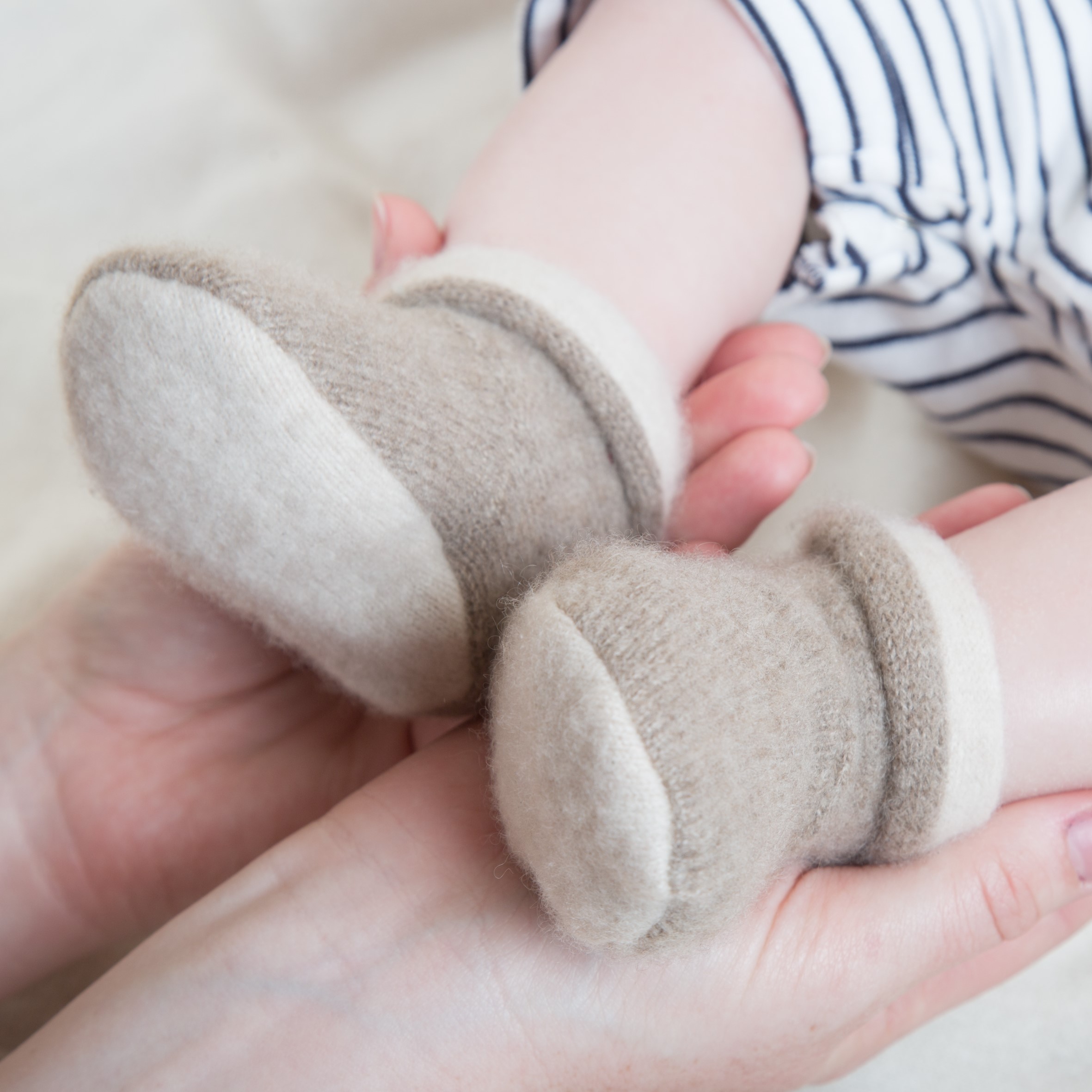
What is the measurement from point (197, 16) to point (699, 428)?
0.83 meters

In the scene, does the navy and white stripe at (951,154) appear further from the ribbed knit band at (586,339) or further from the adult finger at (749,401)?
the ribbed knit band at (586,339)

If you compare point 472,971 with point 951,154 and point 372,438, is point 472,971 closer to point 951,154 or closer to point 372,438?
point 372,438

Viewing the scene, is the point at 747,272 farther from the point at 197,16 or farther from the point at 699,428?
the point at 197,16

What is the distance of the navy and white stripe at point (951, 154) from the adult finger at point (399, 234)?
0.56 ft

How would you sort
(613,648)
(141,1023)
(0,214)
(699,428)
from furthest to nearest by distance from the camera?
(0,214)
(699,428)
(141,1023)
(613,648)

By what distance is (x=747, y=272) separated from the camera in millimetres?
707

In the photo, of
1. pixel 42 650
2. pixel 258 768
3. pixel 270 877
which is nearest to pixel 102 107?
pixel 42 650

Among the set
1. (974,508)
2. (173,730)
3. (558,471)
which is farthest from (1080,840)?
(173,730)

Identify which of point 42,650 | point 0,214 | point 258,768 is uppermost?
point 0,214

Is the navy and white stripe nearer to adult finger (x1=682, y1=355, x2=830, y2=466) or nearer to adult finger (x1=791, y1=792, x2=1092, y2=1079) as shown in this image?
adult finger (x1=682, y1=355, x2=830, y2=466)

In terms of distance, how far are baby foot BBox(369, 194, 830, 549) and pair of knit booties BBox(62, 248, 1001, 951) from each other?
2.7 inches

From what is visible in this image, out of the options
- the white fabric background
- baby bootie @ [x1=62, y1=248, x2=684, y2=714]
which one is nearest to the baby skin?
baby bootie @ [x1=62, y1=248, x2=684, y2=714]

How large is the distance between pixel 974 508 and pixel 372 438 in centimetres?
43

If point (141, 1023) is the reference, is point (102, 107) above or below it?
above
